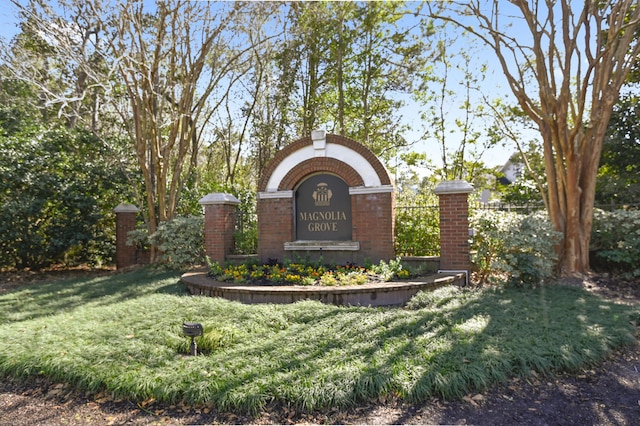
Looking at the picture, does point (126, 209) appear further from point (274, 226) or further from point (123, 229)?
point (274, 226)

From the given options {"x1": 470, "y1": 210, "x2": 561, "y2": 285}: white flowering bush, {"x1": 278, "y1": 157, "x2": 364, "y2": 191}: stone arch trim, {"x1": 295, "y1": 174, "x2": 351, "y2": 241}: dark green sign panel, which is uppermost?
{"x1": 278, "y1": 157, "x2": 364, "y2": 191}: stone arch trim

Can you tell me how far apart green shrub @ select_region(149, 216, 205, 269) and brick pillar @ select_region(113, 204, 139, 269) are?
208 cm

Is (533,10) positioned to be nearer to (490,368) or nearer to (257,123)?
(490,368)

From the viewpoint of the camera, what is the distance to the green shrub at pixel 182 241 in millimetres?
9586

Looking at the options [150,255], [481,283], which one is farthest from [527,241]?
[150,255]

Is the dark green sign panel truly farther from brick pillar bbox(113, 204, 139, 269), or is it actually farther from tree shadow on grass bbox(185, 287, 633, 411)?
brick pillar bbox(113, 204, 139, 269)

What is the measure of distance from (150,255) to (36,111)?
304 inches

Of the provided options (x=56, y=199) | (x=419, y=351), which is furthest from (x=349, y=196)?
(x=56, y=199)

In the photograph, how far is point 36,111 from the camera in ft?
46.5

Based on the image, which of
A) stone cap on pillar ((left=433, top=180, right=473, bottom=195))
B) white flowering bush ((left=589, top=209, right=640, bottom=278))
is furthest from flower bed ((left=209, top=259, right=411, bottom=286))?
white flowering bush ((left=589, top=209, right=640, bottom=278))

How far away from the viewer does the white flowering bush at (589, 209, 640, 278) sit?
7.65 m

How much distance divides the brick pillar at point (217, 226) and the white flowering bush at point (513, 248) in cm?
526

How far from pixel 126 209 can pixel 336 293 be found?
8.13 m

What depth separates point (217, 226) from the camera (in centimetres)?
908
